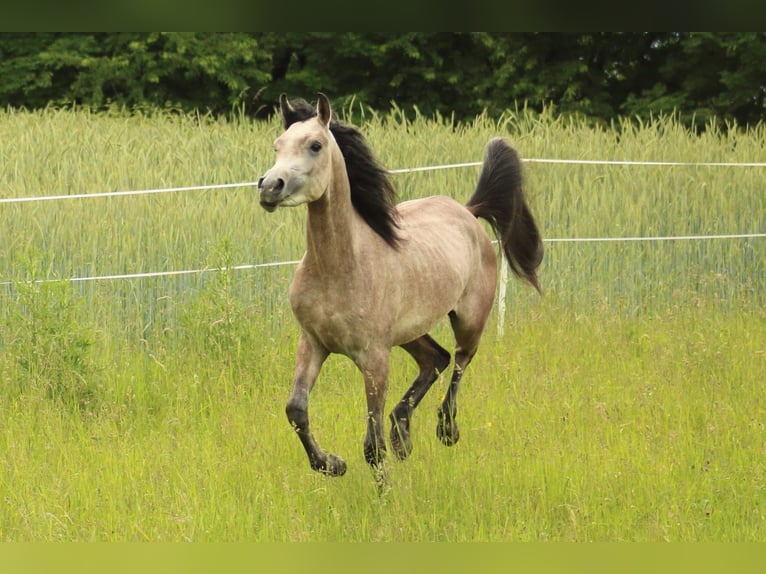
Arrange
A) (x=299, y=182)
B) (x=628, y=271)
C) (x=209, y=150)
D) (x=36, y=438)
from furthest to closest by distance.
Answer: (x=209, y=150)
(x=628, y=271)
(x=36, y=438)
(x=299, y=182)

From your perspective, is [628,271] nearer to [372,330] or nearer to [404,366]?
[404,366]

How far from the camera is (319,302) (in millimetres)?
4906

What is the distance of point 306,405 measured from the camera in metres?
4.91

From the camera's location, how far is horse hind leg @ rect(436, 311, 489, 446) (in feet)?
19.2

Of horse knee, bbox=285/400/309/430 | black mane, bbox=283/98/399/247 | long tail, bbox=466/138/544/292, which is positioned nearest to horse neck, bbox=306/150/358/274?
black mane, bbox=283/98/399/247

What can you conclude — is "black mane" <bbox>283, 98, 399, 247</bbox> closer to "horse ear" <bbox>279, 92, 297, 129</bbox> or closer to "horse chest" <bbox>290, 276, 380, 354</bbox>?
"horse ear" <bbox>279, 92, 297, 129</bbox>

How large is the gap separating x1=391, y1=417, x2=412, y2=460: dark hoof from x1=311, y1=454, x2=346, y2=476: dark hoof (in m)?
0.55

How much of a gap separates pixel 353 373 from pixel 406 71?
50.5 ft

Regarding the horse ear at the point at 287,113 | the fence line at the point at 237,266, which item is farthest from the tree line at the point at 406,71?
the horse ear at the point at 287,113

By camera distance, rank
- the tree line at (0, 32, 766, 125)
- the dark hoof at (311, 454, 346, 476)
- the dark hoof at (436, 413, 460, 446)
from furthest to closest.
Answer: the tree line at (0, 32, 766, 125) → the dark hoof at (436, 413, 460, 446) → the dark hoof at (311, 454, 346, 476)

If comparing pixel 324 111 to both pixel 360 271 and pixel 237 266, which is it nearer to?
pixel 360 271

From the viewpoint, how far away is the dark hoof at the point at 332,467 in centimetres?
499

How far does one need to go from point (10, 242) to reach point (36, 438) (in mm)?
2791

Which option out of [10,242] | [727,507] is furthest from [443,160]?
[727,507]
